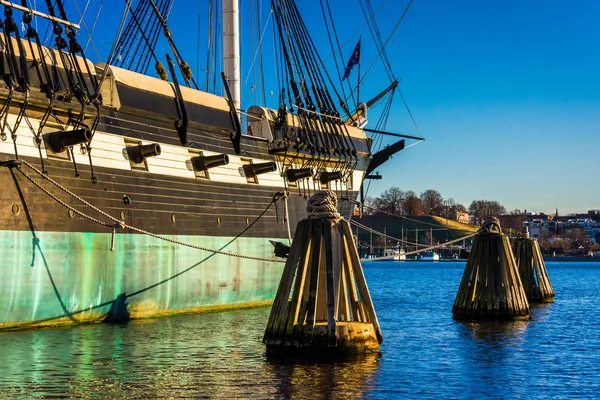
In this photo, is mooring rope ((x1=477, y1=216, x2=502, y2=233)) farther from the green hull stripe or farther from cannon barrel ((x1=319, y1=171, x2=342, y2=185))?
the green hull stripe

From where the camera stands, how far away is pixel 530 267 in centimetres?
3950

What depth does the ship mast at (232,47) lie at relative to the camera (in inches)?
1240

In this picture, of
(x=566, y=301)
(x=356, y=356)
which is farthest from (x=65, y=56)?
(x=566, y=301)

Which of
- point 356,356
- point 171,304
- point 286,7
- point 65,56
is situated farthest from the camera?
point 286,7

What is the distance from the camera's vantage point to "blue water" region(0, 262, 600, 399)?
48.2 ft

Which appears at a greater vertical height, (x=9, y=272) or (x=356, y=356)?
(x=9, y=272)

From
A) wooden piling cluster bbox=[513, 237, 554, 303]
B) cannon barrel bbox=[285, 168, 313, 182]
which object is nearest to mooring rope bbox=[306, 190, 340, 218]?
cannon barrel bbox=[285, 168, 313, 182]

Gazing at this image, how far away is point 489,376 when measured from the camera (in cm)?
1720

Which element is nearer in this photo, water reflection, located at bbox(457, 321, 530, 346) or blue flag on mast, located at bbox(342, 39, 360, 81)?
water reflection, located at bbox(457, 321, 530, 346)

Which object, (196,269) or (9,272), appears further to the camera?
(196,269)

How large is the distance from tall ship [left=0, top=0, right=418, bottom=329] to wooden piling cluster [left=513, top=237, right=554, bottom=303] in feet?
40.4

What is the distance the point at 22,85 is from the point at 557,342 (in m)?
15.1

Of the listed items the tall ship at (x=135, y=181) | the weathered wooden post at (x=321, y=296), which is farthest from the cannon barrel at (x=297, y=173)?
the weathered wooden post at (x=321, y=296)

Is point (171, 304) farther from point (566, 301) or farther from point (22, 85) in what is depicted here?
point (566, 301)
